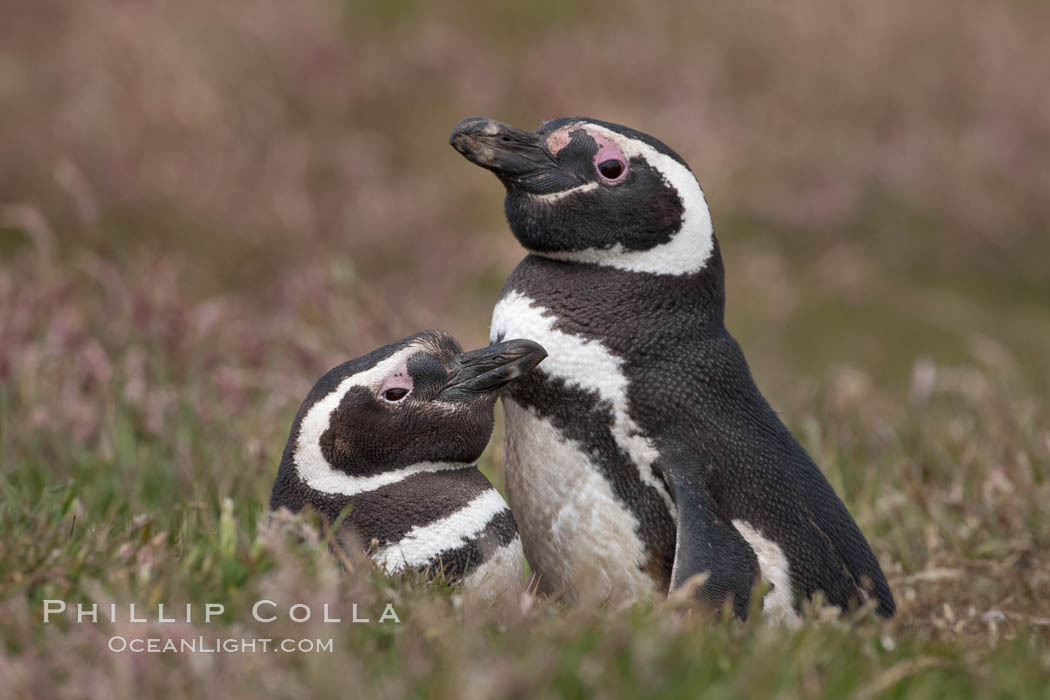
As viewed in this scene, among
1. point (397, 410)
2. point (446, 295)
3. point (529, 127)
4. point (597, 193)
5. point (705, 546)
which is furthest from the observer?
point (529, 127)

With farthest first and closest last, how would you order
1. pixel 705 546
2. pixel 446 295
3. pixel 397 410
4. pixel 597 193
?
pixel 446 295 < pixel 597 193 < pixel 397 410 < pixel 705 546

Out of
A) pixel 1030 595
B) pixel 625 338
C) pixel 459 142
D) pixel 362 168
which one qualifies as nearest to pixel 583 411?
pixel 625 338

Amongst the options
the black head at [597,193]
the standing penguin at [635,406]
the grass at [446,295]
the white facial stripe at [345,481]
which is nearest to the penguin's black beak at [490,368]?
the standing penguin at [635,406]

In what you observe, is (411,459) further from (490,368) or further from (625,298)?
(625,298)

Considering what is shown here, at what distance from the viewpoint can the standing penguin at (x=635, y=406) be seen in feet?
10.8

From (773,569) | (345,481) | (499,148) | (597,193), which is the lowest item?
(773,569)

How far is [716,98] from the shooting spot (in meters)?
11.7

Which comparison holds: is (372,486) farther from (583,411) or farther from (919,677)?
(919,677)

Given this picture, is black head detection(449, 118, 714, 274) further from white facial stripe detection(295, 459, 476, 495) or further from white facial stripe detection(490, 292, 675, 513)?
white facial stripe detection(295, 459, 476, 495)

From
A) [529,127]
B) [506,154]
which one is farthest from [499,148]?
[529,127]

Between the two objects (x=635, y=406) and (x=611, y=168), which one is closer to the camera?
(x=635, y=406)

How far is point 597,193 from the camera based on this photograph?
342 centimetres

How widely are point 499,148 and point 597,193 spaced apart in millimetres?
299

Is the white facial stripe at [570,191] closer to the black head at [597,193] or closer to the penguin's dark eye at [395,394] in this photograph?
the black head at [597,193]
